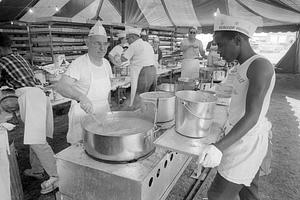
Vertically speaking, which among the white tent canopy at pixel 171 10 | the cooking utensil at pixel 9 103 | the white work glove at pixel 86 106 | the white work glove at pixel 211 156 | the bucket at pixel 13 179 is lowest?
the bucket at pixel 13 179

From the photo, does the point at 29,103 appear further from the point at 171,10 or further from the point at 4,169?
the point at 171,10

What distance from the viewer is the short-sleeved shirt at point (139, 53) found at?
11.1 feet

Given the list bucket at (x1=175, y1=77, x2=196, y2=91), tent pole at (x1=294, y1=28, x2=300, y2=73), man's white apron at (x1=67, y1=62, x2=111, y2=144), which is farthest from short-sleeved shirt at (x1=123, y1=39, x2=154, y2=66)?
tent pole at (x1=294, y1=28, x2=300, y2=73)

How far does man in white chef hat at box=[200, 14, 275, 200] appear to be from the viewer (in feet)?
3.19

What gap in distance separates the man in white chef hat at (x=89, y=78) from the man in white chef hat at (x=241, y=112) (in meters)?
0.90

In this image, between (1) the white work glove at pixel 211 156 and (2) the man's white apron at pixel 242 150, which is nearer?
(1) the white work glove at pixel 211 156

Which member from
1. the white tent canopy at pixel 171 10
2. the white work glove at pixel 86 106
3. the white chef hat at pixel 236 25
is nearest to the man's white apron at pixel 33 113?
the white work glove at pixel 86 106

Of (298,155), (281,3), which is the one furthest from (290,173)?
(281,3)

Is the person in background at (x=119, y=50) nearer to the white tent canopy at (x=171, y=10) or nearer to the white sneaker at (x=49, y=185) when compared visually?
the white tent canopy at (x=171, y=10)

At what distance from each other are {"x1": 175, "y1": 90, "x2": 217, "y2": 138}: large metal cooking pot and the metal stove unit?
19cm

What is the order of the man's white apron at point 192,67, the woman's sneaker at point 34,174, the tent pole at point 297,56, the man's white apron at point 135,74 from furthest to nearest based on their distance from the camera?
1. the tent pole at point 297,56
2. the man's white apron at point 192,67
3. the man's white apron at point 135,74
4. the woman's sneaker at point 34,174

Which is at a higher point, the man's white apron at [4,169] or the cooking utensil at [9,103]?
the cooking utensil at [9,103]

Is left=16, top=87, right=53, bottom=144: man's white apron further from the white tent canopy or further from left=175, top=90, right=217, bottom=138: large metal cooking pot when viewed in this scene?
the white tent canopy

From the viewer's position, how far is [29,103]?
188cm
